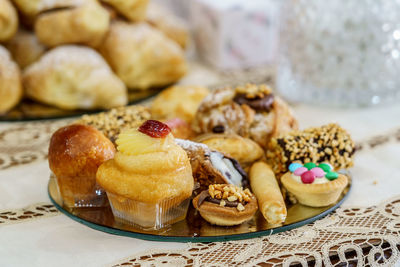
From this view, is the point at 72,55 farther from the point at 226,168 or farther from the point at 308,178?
the point at 308,178

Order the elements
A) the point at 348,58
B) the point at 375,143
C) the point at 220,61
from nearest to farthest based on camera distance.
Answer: the point at 375,143 < the point at 348,58 < the point at 220,61

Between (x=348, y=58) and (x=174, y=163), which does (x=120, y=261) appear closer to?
(x=174, y=163)

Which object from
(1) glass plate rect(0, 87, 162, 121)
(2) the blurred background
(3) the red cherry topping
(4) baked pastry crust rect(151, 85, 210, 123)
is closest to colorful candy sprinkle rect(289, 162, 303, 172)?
(3) the red cherry topping

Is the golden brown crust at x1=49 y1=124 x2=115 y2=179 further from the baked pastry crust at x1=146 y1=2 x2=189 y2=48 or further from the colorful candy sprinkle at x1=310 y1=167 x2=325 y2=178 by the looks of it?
the baked pastry crust at x1=146 y1=2 x2=189 y2=48

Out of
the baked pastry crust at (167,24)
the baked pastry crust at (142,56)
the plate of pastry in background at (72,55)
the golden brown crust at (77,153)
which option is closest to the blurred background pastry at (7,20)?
the plate of pastry in background at (72,55)

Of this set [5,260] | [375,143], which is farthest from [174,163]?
[375,143]

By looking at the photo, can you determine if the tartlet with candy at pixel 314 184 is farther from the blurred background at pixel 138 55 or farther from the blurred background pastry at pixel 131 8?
the blurred background pastry at pixel 131 8
